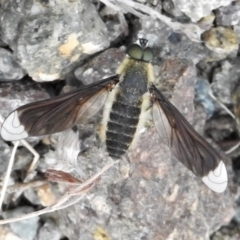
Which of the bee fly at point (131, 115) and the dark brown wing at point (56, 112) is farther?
the bee fly at point (131, 115)

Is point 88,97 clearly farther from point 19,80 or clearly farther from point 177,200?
point 177,200

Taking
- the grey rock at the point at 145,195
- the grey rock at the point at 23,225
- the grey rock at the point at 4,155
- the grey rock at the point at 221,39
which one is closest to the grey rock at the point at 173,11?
the grey rock at the point at 221,39

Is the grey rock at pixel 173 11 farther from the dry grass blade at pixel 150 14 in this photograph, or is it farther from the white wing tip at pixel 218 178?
the white wing tip at pixel 218 178

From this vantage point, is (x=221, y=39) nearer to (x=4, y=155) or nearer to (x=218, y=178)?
(x=218, y=178)

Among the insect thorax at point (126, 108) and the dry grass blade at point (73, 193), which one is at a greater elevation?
the insect thorax at point (126, 108)

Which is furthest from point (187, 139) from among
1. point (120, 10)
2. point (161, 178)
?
point (120, 10)

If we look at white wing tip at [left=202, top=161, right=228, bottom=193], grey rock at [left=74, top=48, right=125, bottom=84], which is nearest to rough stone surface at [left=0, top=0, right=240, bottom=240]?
grey rock at [left=74, top=48, right=125, bottom=84]
